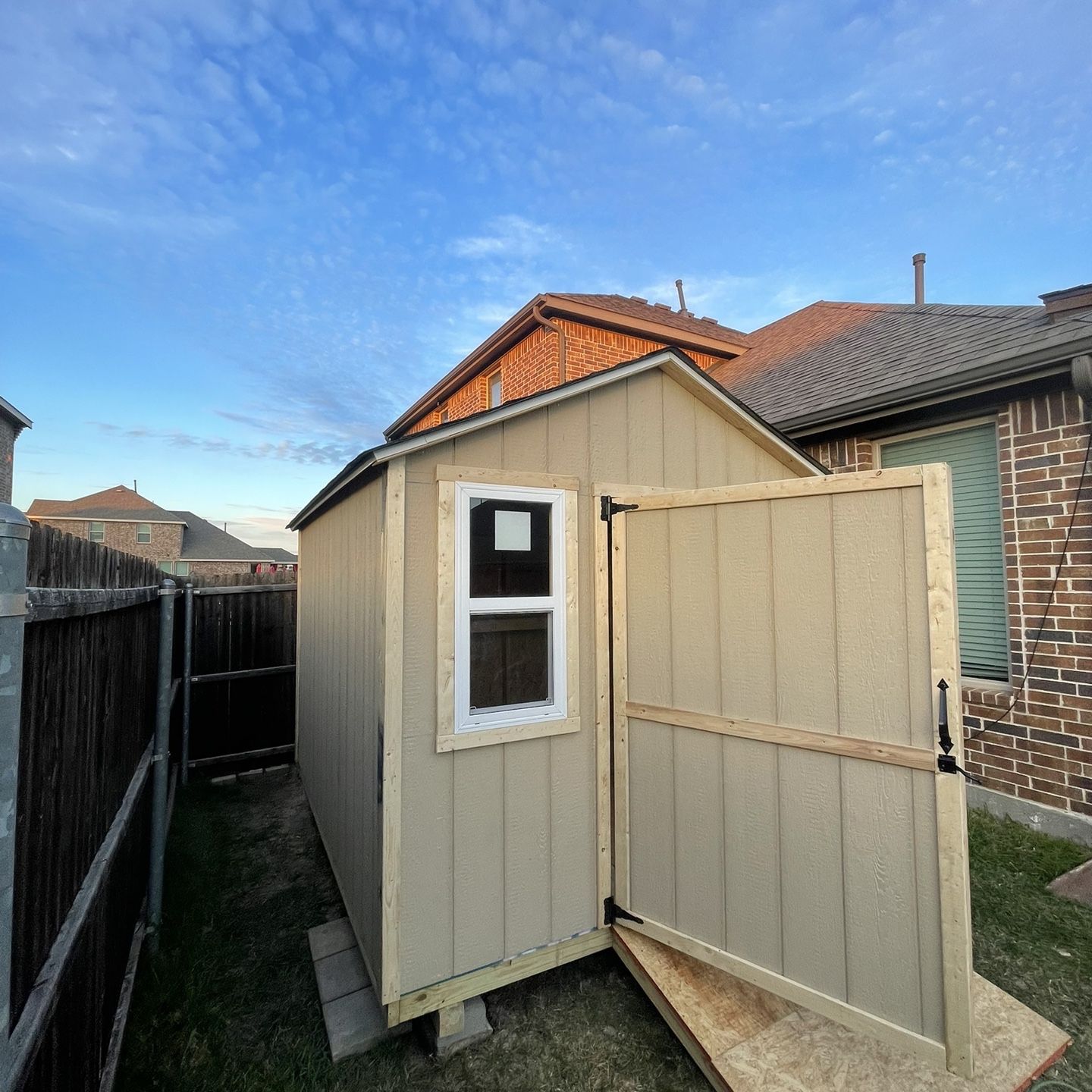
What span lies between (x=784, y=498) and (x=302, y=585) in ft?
17.4

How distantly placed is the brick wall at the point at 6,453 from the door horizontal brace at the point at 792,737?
74.9 ft

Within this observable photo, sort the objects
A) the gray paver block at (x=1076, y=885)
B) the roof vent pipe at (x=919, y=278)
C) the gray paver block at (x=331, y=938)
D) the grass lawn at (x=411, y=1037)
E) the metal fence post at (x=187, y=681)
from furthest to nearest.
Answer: the roof vent pipe at (x=919, y=278) → the metal fence post at (x=187, y=681) → the gray paver block at (x=1076, y=885) → the gray paver block at (x=331, y=938) → the grass lawn at (x=411, y=1037)

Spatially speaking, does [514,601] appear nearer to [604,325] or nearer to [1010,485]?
[1010,485]

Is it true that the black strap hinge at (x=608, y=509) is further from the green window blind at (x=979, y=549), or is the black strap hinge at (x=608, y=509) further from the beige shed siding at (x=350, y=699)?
the green window blind at (x=979, y=549)

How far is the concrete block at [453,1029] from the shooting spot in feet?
7.93

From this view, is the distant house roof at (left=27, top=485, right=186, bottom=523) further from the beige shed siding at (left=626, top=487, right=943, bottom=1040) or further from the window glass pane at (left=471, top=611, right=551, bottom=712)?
the beige shed siding at (left=626, top=487, right=943, bottom=1040)

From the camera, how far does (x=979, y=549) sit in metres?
4.45

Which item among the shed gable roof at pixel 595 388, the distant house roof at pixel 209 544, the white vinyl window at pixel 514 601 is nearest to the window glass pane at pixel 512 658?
the white vinyl window at pixel 514 601

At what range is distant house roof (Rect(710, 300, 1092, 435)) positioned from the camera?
159 inches

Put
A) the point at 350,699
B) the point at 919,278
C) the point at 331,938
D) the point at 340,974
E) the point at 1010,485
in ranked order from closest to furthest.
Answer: the point at 340,974
the point at 331,938
the point at 350,699
the point at 1010,485
the point at 919,278

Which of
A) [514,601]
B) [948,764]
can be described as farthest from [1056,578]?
[514,601]

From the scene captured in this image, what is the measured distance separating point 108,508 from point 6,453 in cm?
2003

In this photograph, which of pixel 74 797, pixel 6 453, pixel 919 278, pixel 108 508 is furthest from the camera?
pixel 108 508

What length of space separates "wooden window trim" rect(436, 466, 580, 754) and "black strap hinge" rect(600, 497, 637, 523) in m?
0.16
